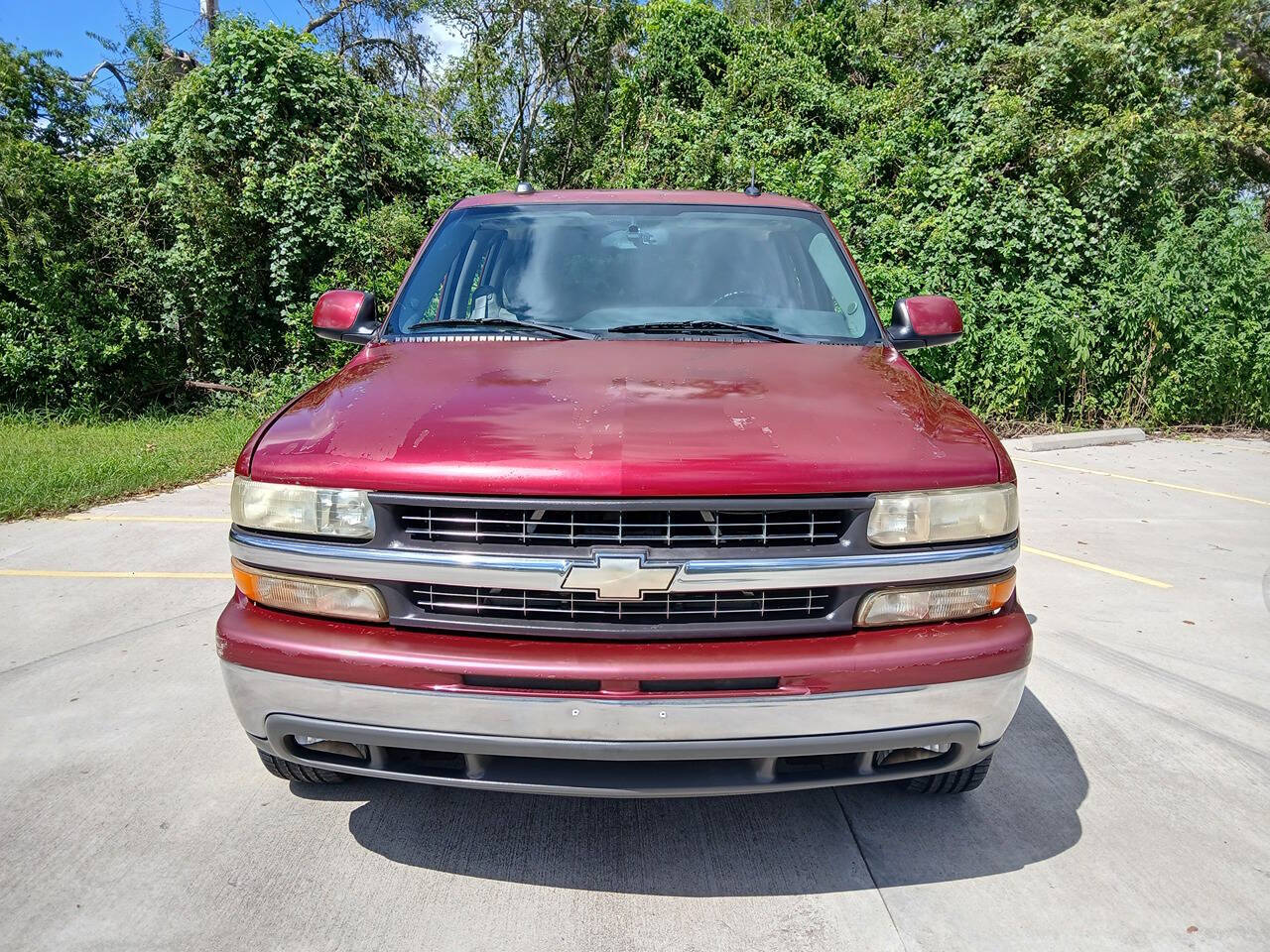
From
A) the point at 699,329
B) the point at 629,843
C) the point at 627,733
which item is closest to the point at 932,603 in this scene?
the point at 627,733

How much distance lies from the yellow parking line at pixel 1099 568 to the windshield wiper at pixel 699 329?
10.9 ft

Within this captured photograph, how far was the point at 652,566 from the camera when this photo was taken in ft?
7.02

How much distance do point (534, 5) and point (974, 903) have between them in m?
21.5

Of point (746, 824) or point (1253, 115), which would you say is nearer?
point (746, 824)

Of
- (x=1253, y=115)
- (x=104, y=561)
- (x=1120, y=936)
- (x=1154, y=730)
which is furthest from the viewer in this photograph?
(x=1253, y=115)

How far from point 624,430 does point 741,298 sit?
1355mm

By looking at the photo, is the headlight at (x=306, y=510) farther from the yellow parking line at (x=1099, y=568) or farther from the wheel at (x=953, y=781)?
the yellow parking line at (x=1099, y=568)

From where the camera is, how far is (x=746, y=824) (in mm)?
2746

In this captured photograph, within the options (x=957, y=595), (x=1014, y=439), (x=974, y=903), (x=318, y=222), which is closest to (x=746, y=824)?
(x=974, y=903)

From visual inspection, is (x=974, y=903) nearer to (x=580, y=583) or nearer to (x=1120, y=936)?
(x=1120, y=936)

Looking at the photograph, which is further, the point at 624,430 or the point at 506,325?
the point at 506,325

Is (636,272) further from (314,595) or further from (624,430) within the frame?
(314,595)

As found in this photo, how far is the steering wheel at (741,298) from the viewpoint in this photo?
134 inches

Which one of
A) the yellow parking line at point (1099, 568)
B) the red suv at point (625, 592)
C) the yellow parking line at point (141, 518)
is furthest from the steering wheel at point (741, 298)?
the yellow parking line at point (141, 518)
